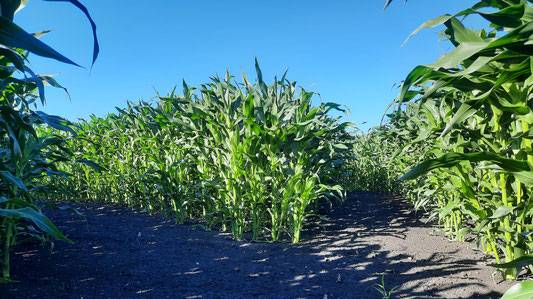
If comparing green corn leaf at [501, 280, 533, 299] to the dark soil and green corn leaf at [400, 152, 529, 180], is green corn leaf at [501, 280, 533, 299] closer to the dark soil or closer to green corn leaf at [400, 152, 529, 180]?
green corn leaf at [400, 152, 529, 180]

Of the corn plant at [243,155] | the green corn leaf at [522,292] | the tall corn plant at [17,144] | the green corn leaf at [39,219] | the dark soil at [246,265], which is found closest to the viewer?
the green corn leaf at [522,292]

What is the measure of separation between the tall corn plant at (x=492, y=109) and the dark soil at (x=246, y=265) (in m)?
0.42

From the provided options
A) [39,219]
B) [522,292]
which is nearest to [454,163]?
[522,292]

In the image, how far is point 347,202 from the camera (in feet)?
20.1

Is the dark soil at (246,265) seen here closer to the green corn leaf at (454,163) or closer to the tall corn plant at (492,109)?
the tall corn plant at (492,109)

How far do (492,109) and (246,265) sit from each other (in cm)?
205

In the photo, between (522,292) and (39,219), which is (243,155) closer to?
(39,219)

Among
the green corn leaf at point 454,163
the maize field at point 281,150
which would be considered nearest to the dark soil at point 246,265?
the maize field at point 281,150

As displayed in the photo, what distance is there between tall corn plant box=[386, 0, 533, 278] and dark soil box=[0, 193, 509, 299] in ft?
1.38

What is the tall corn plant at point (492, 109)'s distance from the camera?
105 cm

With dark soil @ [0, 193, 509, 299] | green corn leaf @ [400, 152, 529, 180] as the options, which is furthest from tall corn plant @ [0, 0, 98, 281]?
green corn leaf @ [400, 152, 529, 180]

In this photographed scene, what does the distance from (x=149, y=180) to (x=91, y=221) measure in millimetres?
876

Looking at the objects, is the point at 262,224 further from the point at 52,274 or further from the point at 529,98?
the point at 529,98

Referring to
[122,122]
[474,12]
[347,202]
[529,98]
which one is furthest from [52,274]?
[347,202]
